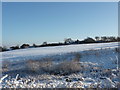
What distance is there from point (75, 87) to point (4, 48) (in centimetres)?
2226

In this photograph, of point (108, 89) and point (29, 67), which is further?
point (29, 67)

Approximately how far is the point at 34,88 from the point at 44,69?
13.7ft

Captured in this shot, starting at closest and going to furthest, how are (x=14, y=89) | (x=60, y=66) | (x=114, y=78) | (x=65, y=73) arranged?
(x=14, y=89), (x=114, y=78), (x=65, y=73), (x=60, y=66)

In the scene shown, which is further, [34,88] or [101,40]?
[101,40]

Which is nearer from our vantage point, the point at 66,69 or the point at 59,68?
the point at 66,69

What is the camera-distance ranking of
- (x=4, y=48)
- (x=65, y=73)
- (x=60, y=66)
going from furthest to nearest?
1. (x=4, y=48)
2. (x=60, y=66)
3. (x=65, y=73)

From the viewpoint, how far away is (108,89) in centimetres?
313

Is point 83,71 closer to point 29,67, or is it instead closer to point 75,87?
point 29,67

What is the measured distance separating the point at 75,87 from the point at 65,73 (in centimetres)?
355

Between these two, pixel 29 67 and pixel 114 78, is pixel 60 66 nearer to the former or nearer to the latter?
pixel 29 67

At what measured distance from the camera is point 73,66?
6.80m

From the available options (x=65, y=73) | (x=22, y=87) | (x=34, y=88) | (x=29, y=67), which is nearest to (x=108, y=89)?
(x=34, y=88)

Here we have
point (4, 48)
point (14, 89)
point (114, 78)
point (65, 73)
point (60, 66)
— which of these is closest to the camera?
point (14, 89)

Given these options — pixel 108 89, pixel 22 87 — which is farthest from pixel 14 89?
pixel 108 89
